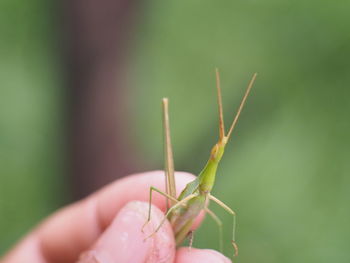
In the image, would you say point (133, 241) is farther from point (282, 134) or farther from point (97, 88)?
point (282, 134)

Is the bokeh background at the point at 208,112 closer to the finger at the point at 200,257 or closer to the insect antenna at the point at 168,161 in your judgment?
the insect antenna at the point at 168,161

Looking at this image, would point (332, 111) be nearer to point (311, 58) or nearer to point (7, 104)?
point (311, 58)

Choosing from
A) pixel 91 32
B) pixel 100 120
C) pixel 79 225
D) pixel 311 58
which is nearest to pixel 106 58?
pixel 91 32

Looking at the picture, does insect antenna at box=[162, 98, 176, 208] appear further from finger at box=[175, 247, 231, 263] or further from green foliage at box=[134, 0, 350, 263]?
green foliage at box=[134, 0, 350, 263]

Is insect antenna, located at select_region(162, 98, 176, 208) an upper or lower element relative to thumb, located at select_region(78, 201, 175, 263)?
upper

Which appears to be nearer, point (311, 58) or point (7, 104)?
point (311, 58)

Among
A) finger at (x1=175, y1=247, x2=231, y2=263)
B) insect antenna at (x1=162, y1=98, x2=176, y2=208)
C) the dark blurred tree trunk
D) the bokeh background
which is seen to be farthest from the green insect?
the bokeh background

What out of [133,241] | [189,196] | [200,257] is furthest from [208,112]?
[133,241]
